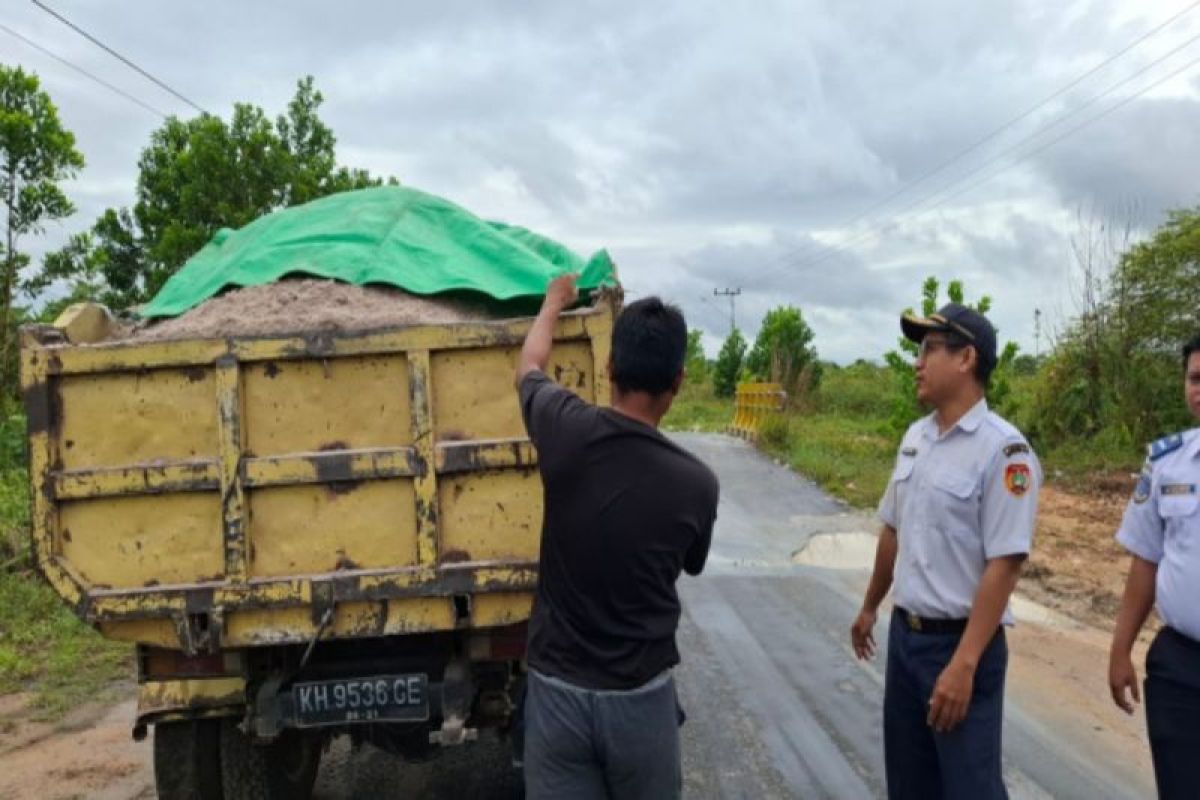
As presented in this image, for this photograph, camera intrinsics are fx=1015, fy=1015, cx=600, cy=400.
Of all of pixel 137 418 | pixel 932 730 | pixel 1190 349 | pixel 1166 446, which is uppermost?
pixel 1190 349

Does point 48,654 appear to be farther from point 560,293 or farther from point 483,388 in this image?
point 560,293

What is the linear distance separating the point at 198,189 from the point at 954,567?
13378 mm

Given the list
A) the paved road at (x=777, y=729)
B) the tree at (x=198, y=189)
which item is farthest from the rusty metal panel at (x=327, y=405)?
the tree at (x=198, y=189)

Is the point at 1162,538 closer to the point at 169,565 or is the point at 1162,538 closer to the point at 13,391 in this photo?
the point at 169,565

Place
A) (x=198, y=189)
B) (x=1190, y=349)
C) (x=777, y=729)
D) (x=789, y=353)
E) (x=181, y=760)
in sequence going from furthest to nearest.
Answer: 1. (x=789, y=353)
2. (x=198, y=189)
3. (x=777, y=729)
4. (x=181, y=760)
5. (x=1190, y=349)

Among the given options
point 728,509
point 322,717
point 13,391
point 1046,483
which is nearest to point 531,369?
point 322,717

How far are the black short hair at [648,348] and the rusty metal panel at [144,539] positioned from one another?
1.65 m

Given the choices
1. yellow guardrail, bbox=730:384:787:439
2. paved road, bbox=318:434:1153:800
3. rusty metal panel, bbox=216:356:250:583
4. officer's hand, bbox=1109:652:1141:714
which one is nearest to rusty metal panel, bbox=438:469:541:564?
rusty metal panel, bbox=216:356:250:583

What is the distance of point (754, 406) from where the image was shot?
71.4 feet

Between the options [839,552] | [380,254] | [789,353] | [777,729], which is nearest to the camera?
[380,254]

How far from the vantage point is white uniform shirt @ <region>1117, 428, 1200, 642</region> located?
2803mm

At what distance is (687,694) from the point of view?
558 cm

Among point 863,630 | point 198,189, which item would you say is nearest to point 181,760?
point 863,630

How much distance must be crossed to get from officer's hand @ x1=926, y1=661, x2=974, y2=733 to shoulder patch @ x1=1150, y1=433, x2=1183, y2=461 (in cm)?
95
